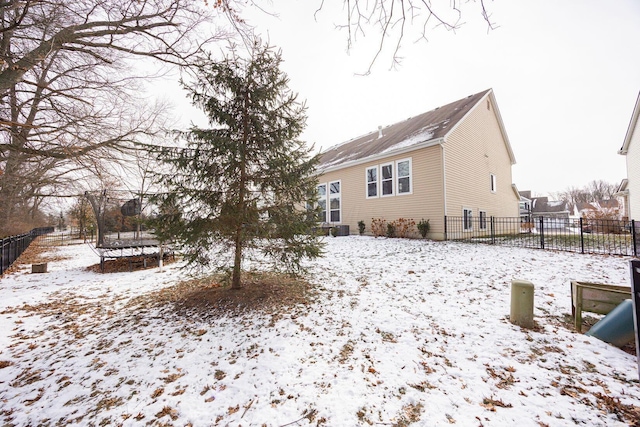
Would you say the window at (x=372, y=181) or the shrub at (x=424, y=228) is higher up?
the window at (x=372, y=181)

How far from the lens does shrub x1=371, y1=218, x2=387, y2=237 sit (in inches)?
538

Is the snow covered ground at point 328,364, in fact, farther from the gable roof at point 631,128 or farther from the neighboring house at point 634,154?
the gable roof at point 631,128

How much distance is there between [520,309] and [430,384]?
2.25 m

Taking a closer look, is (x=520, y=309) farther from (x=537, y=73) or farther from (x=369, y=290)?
(x=537, y=73)

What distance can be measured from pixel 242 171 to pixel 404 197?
9940 mm

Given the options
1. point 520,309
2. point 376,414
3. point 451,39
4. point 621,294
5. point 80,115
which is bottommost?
point 376,414

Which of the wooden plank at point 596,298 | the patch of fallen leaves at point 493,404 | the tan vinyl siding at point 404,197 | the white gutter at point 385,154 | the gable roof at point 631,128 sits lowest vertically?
the patch of fallen leaves at point 493,404

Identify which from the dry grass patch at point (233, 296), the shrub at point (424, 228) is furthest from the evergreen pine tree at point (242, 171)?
the shrub at point (424, 228)

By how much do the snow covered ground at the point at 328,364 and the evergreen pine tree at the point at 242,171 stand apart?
4.81 feet

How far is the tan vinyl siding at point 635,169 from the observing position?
533 inches

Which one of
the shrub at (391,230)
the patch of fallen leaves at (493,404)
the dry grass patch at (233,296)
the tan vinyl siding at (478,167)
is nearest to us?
the patch of fallen leaves at (493,404)

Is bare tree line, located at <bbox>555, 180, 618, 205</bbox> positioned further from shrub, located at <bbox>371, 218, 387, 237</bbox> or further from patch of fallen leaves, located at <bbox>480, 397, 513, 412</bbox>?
patch of fallen leaves, located at <bbox>480, 397, 513, 412</bbox>

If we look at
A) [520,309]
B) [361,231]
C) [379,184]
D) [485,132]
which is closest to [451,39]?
[520,309]

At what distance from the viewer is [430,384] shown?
8.77ft
